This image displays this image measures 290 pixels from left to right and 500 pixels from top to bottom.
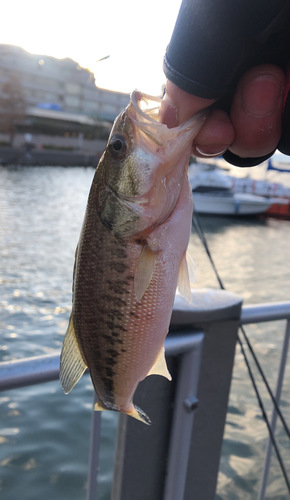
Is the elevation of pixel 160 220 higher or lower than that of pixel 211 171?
higher

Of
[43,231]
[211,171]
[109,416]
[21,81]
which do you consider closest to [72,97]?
[21,81]

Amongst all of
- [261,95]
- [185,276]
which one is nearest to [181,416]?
[185,276]

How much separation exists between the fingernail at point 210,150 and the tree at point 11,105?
55681 millimetres

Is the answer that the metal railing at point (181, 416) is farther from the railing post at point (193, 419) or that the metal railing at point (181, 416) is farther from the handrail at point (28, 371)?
the handrail at point (28, 371)

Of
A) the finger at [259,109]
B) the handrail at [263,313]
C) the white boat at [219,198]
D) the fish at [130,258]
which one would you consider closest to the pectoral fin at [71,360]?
the fish at [130,258]

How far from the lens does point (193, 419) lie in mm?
1990

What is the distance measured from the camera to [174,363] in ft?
6.31

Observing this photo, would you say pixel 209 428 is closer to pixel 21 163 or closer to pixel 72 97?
pixel 21 163

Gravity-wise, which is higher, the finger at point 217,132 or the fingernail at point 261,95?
the fingernail at point 261,95

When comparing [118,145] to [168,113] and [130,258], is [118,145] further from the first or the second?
[130,258]

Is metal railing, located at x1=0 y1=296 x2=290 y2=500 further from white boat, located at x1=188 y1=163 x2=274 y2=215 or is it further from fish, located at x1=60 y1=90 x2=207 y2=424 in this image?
white boat, located at x1=188 y1=163 x2=274 y2=215

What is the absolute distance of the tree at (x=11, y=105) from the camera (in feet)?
173

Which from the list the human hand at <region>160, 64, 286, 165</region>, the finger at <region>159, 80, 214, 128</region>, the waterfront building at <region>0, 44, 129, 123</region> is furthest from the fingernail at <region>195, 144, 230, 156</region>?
the waterfront building at <region>0, 44, 129, 123</region>

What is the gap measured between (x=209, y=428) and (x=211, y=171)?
30.3m
